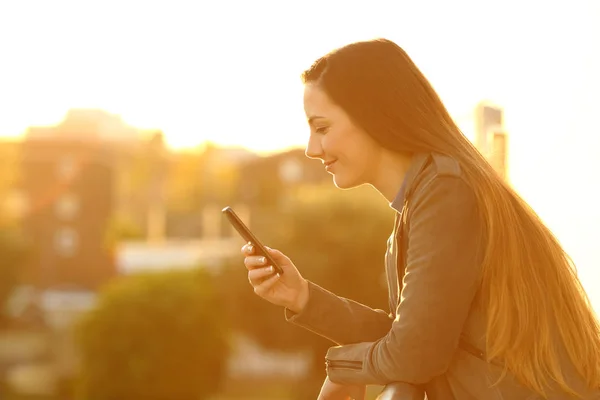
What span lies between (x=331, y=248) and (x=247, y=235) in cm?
3372

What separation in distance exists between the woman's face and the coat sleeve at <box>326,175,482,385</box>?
6.0 inches

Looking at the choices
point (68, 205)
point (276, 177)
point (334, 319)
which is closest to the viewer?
point (334, 319)

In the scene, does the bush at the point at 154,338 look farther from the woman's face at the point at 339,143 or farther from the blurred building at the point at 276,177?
the woman's face at the point at 339,143

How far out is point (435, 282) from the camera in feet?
5.59

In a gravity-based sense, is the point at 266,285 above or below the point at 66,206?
above

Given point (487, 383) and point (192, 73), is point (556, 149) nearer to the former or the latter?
point (487, 383)

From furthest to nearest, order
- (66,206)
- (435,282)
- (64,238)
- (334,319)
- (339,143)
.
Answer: (64,238)
(66,206)
(334,319)
(339,143)
(435,282)

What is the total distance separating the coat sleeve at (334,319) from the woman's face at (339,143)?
226 mm

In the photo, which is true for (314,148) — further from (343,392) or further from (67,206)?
(67,206)

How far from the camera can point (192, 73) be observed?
66.0m

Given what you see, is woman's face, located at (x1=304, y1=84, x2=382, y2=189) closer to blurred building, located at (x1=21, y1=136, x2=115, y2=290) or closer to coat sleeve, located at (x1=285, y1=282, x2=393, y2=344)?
coat sleeve, located at (x1=285, y1=282, x2=393, y2=344)

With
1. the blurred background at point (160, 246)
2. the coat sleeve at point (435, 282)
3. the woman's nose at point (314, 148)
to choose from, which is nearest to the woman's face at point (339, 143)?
the woman's nose at point (314, 148)

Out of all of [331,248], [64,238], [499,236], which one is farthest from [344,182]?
[64,238]

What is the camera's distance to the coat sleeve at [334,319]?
6.50 ft
